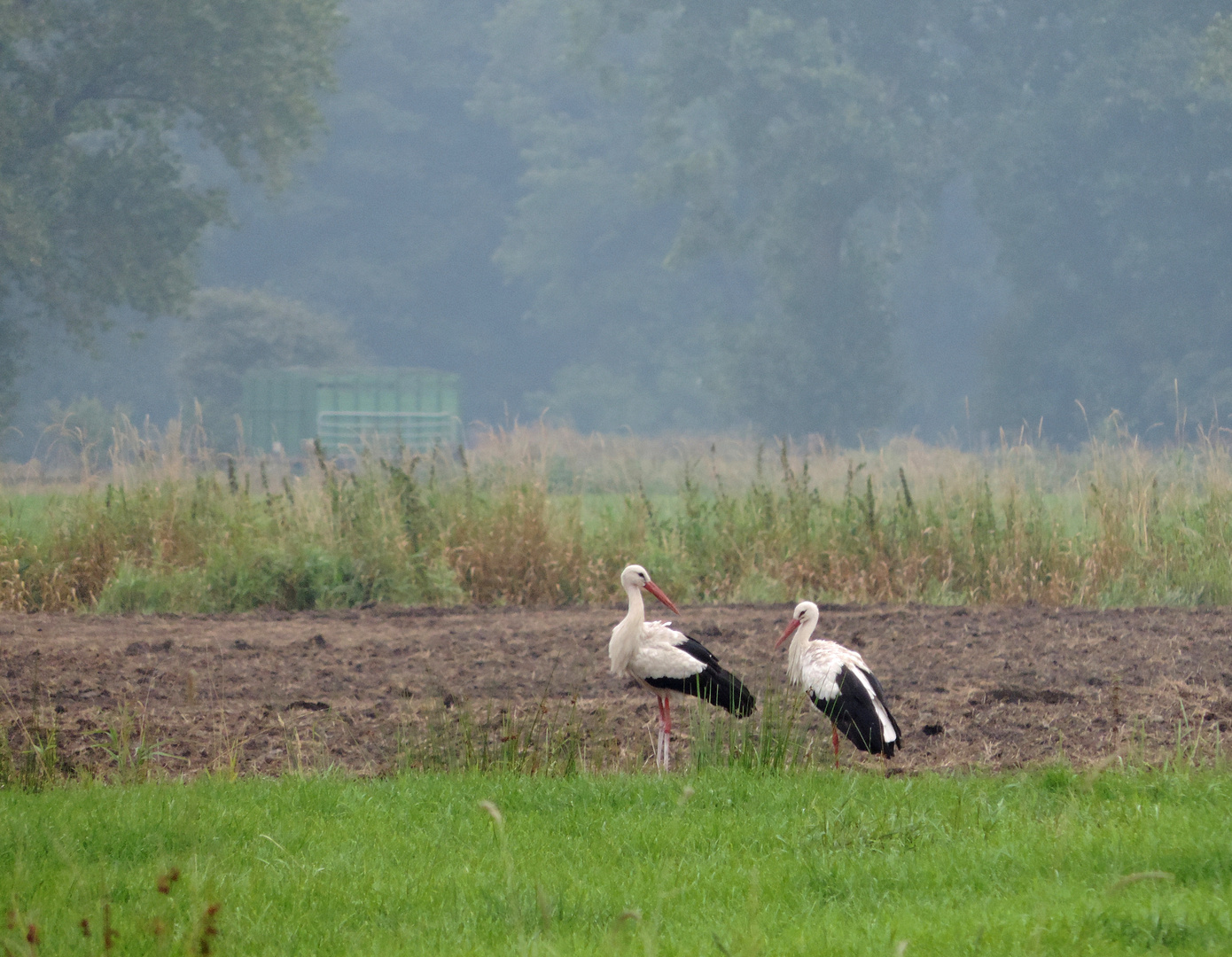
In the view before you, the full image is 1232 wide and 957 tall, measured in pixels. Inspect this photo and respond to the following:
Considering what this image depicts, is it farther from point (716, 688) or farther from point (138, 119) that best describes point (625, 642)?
point (138, 119)

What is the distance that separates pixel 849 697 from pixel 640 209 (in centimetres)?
4852

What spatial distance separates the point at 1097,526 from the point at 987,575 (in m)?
1.19

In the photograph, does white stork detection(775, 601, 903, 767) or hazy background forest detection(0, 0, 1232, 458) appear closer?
white stork detection(775, 601, 903, 767)

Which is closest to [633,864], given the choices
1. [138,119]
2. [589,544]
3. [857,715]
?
[857,715]

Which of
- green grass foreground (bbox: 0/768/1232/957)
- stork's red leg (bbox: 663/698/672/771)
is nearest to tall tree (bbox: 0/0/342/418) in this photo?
stork's red leg (bbox: 663/698/672/771)

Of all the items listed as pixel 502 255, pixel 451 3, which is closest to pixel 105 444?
pixel 502 255

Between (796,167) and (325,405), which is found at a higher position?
(796,167)

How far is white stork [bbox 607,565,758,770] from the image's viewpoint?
568cm

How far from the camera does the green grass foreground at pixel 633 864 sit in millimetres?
3234

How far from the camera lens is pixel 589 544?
10.8 metres

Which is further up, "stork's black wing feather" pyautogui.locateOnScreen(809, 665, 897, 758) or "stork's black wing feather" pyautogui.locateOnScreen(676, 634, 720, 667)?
"stork's black wing feather" pyautogui.locateOnScreen(676, 634, 720, 667)

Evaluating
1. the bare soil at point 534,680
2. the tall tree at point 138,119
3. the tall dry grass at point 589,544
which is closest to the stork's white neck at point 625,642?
the bare soil at point 534,680

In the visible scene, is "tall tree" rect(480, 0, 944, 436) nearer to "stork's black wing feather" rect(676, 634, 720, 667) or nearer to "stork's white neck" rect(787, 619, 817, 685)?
"stork's white neck" rect(787, 619, 817, 685)

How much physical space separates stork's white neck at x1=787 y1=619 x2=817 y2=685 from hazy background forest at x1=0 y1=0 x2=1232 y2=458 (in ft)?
36.8
